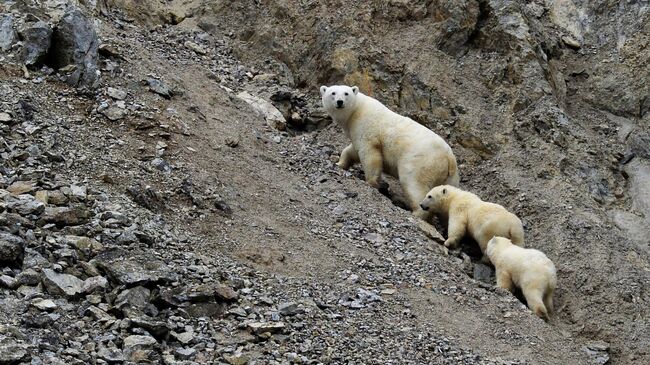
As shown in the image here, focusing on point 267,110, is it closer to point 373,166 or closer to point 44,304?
point 373,166

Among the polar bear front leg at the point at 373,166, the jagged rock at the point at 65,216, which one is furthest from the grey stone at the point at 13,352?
the polar bear front leg at the point at 373,166

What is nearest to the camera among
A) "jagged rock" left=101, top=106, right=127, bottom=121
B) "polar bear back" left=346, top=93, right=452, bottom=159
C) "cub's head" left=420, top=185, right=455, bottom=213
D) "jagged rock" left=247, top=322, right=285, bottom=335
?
"jagged rock" left=247, top=322, right=285, bottom=335

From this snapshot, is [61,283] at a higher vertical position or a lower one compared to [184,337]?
higher

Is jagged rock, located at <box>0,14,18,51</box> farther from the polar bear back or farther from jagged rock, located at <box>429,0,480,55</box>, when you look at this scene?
jagged rock, located at <box>429,0,480,55</box>

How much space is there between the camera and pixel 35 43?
11.6 meters

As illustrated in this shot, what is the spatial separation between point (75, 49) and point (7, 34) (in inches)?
37.6

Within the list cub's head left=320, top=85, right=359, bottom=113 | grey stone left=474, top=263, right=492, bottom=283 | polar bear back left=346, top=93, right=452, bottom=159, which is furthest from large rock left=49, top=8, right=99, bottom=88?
grey stone left=474, top=263, right=492, bottom=283

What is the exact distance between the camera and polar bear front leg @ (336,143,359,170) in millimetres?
12977

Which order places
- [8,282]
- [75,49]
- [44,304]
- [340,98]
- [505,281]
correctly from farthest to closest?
[340,98] → [75,49] → [505,281] → [8,282] → [44,304]

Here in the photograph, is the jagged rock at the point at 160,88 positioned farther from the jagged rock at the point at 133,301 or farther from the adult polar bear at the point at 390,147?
the jagged rock at the point at 133,301

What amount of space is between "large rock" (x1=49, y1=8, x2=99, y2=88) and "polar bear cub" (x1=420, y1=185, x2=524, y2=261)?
4.84 m

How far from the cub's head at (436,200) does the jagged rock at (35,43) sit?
5.50m

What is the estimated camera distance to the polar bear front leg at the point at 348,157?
42.6 feet

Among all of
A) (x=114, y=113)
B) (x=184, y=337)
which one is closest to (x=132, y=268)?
(x=184, y=337)
